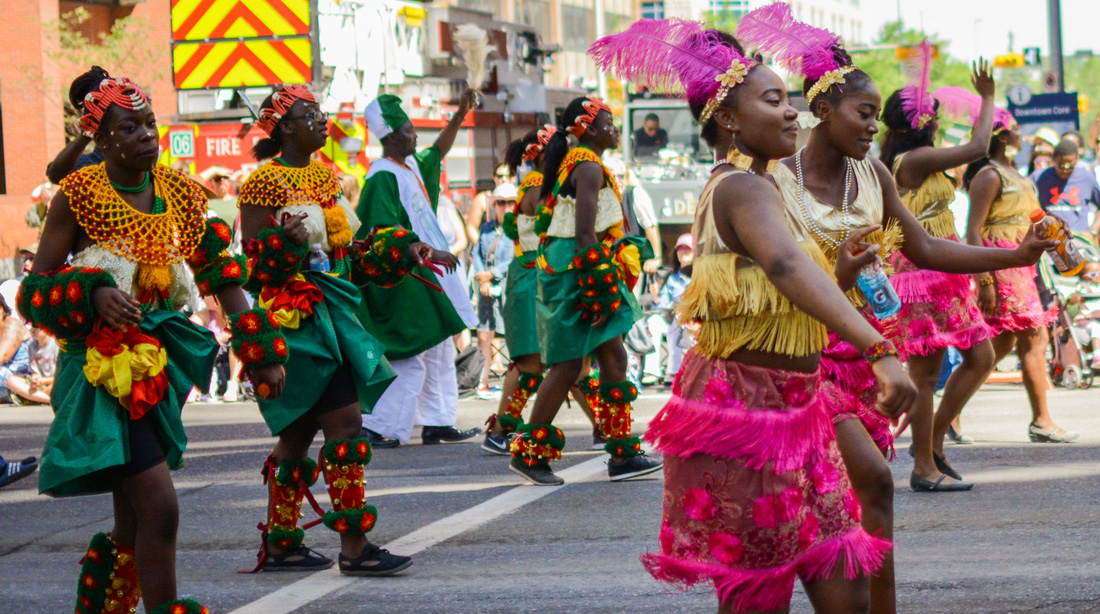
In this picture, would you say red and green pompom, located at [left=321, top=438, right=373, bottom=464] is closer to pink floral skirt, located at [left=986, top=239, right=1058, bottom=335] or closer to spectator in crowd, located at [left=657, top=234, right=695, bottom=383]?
pink floral skirt, located at [left=986, top=239, right=1058, bottom=335]

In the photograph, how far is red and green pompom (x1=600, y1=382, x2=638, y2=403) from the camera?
7883 millimetres

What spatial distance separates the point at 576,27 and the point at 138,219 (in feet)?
205

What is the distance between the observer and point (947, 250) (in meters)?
4.58

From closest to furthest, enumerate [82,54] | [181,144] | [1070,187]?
1. [1070,187]
2. [181,144]
3. [82,54]

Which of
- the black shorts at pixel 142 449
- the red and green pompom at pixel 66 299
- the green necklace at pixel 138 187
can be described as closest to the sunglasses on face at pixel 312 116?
the green necklace at pixel 138 187

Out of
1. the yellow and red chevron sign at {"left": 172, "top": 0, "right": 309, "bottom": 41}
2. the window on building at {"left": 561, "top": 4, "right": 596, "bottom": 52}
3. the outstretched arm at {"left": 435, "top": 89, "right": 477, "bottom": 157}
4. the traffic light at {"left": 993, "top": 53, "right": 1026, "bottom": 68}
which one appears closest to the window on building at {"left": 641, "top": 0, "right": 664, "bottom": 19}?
the window on building at {"left": 561, "top": 4, "right": 596, "bottom": 52}

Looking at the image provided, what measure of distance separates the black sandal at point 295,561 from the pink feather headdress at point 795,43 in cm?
279

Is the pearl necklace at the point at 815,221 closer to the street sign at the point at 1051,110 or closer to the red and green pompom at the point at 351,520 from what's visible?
the red and green pompom at the point at 351,520

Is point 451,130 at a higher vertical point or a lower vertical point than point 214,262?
higher

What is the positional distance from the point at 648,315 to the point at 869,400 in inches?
355

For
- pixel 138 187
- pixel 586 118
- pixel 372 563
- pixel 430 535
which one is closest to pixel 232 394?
pixel 586 118

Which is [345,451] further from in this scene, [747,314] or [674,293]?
[674,293]

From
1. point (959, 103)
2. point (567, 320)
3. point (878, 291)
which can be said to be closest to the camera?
point (878, 291)

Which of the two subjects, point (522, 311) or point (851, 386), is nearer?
point (851, 386)
